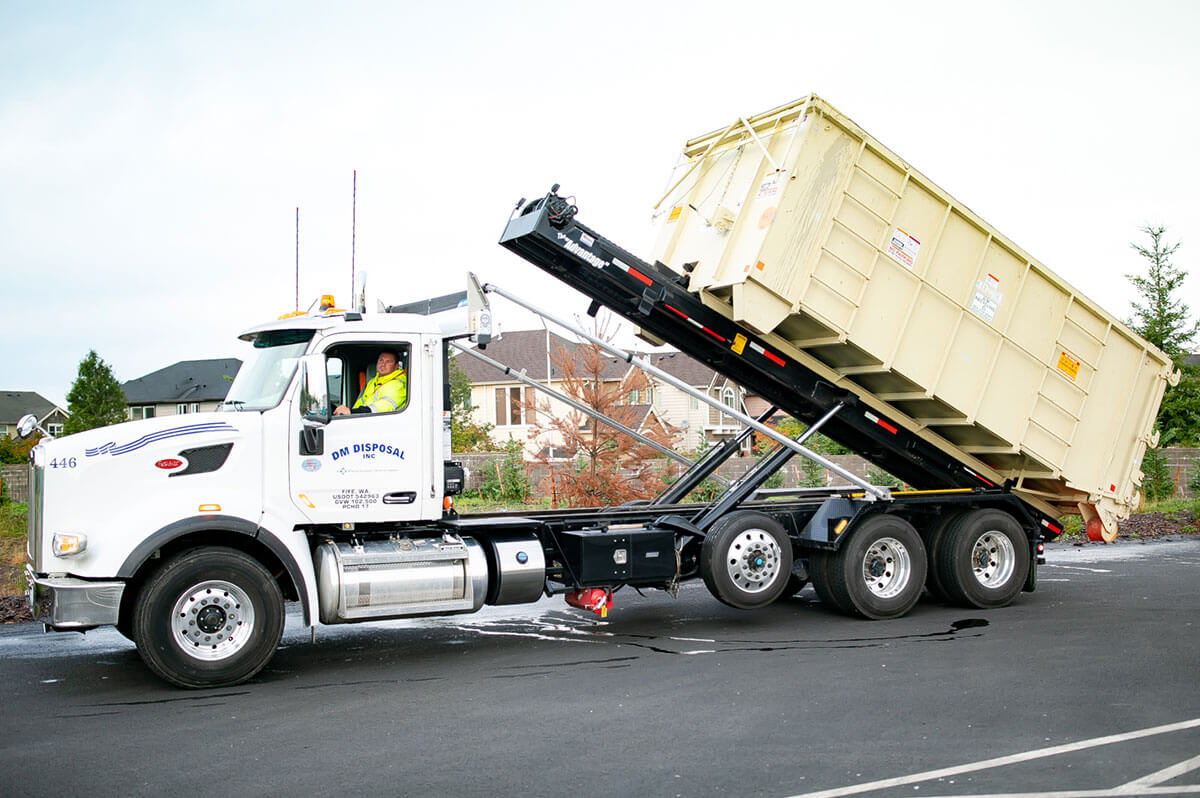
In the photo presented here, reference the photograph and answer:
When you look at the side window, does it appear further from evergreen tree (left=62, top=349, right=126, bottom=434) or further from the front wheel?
evergreen tree (left=62, top=349, right=126, bottom=434)

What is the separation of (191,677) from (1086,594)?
30.2 feet

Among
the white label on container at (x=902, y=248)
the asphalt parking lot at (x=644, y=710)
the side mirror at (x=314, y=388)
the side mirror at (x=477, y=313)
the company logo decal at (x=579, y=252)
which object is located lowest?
the asphalt parking lot at (x=644, y=710)

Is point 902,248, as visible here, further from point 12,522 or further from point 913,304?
point 12,522

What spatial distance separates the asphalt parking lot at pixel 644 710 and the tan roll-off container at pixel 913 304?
1697 mm

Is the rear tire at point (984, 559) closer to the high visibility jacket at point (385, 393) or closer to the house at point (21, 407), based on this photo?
the high visibility jacket at point (385, 393)

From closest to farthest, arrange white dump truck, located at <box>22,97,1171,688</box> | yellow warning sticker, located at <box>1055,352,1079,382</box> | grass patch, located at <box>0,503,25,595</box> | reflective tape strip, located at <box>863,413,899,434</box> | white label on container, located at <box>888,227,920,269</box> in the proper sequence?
white dump truck, located at <box>22,97,1171,688</box> → white label on container, located at <box>888,227,920,269</box> → yellow warning sticker, located at <box>1055,352,1079,382</box> → reflective tape strip, located at <box>863,413,899,434</box> → grass patch, located at <box>0,503,25,595</box>

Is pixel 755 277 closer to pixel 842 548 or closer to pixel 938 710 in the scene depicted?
pixel 842 548

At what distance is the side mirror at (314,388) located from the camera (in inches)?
296

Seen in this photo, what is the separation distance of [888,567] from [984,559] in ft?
4.02

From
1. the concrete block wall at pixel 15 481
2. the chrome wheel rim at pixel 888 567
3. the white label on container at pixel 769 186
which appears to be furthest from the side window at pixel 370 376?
the concrete block wall at pixel 15 481

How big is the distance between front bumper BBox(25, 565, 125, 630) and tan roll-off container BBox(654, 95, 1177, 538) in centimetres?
A: 534

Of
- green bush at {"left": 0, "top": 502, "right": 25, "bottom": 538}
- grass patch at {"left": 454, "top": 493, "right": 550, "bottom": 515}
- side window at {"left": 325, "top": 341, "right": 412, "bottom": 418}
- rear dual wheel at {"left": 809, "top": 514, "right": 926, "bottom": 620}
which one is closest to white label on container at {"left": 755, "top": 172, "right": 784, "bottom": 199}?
rear dual wheel at {"left": 809, "top": 514, "right": 926, "bottom": 620}

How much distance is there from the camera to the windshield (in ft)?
26.2

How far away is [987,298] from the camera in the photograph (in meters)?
9.83
